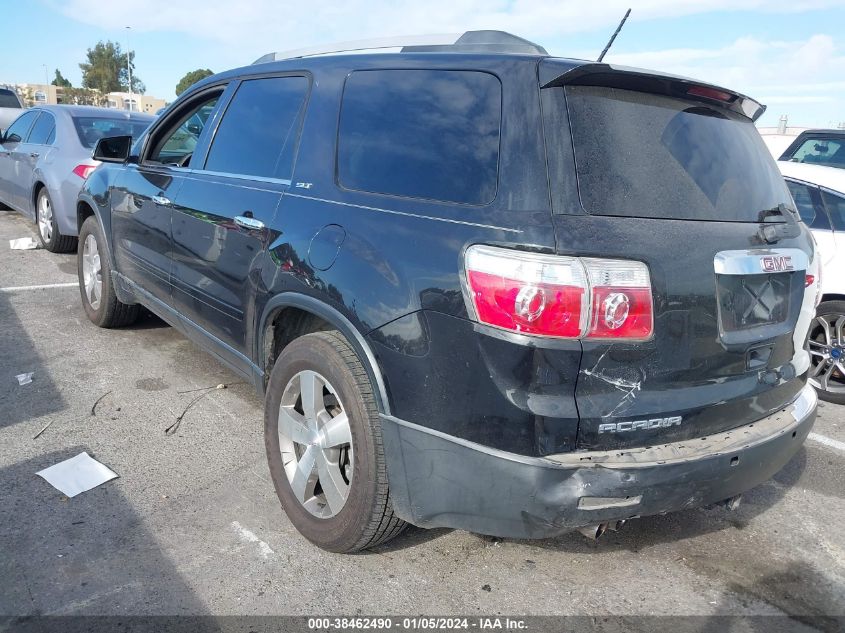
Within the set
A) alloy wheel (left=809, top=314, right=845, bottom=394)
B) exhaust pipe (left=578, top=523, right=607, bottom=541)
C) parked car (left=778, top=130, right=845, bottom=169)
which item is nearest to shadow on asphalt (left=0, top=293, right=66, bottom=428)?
exhaust pipe (left=578, top=523, right=607, bottom=541)

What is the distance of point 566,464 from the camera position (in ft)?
6.81

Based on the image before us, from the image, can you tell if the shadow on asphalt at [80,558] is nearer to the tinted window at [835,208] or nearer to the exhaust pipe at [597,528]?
the exhaust pipe at [597,528]

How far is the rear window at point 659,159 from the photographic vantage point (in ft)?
7.10

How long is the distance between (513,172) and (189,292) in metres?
2.31

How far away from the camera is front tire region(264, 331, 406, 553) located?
2449 mm

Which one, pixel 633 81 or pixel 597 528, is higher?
pixel 633 81

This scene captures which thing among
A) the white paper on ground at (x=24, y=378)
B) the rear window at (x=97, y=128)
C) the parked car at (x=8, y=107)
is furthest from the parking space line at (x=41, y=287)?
the parked car at (x=8, y=107)

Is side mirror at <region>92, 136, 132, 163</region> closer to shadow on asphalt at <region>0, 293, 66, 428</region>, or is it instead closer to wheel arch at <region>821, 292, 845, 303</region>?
shadow on asphalt at <region>0, 293, 66, 428</region>

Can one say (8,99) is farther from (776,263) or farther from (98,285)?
(776,263)

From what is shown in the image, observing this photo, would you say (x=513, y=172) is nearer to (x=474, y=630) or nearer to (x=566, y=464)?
(x=566, y=464)

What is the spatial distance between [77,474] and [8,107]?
17.3 meters

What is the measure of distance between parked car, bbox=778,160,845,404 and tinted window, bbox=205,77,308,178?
12.9 feet

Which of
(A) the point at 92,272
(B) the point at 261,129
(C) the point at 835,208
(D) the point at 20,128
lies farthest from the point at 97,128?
(C) the point at 835,208

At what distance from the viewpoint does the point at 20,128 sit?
8922 mm
